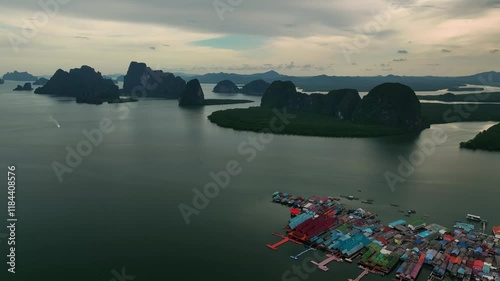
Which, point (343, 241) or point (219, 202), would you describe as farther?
point (219, 202)

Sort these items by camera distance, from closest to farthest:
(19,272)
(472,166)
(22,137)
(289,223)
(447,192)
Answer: (19,272) → (289,223) → (447,192) → (472,166) → (22,137)

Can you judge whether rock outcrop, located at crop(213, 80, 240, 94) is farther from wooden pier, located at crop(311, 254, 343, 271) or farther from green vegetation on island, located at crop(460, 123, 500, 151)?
wooden pier, located at crop(311, 254, 343, 271)

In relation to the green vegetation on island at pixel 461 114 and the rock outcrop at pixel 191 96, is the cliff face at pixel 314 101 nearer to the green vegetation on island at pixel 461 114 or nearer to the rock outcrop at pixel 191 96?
the green vegetation on island at pixel 461 114

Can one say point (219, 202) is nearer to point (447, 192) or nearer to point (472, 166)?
point (447, 192)

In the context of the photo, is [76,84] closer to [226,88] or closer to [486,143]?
[226,88]

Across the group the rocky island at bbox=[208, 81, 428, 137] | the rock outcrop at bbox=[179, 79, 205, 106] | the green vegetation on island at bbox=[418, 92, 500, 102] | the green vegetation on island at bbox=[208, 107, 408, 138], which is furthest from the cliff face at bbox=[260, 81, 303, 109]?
the green vegetation on island at bbox=[418, 92, 500, 102]

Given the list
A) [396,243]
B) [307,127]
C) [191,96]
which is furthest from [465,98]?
[396,243]

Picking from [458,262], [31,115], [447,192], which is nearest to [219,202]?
[458,262]
